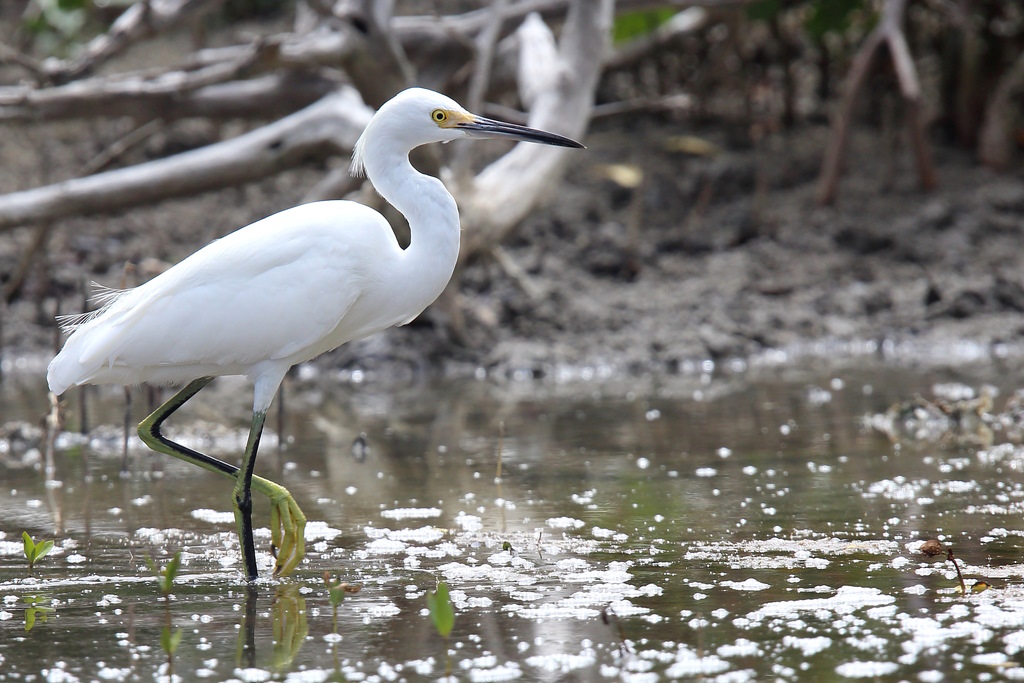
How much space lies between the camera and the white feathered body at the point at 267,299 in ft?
16.3

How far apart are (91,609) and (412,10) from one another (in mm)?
13554

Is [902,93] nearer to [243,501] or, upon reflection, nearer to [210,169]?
[210,169]

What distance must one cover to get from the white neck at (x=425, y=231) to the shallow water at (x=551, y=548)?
105 cm

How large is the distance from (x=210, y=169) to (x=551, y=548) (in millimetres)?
5960

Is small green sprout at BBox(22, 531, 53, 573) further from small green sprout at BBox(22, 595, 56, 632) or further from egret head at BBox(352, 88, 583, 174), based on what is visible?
egret head at BBox(352, 88, 583, 174)

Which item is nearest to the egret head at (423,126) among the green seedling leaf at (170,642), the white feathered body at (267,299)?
the white feathered body at (267,299)

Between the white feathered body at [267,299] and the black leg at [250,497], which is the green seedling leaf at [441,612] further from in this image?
the white feathered body at [267,299]

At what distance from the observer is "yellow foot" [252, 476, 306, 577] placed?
479 cm

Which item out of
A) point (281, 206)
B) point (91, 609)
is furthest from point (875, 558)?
point (281, 206)

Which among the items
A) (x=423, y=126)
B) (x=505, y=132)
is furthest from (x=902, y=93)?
(x=423, y=126)

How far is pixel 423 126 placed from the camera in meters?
5.19

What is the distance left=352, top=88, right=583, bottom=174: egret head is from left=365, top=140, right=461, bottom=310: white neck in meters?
0.13

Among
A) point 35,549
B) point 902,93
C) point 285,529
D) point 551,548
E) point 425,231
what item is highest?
point 902,93

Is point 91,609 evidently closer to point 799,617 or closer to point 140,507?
point 140,507
